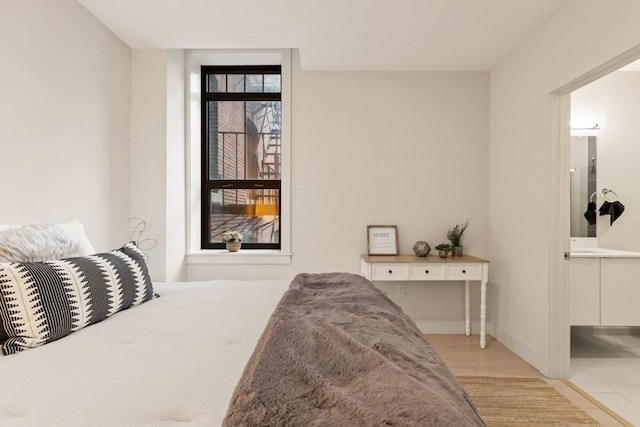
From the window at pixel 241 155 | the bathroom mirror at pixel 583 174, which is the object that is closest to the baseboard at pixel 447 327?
the bathroom mirror at pixel 583 174

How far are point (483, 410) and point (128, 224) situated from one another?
294cm

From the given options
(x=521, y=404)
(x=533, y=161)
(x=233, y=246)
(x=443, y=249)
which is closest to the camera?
(x=521, y=404)

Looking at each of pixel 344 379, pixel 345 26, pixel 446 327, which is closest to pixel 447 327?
pixel 446 327

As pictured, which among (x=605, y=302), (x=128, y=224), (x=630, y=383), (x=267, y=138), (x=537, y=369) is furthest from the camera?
(x=267, y=138)

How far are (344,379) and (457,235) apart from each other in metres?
2.91

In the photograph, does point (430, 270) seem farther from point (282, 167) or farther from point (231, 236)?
point (231, 236)

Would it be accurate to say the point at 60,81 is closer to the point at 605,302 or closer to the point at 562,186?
the point at 562,186

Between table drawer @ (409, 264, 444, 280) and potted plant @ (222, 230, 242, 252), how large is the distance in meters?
1.64

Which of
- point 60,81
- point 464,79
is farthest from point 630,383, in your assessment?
point 60,81

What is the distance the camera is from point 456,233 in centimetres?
356

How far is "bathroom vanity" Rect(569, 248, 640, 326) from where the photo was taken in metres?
2.99

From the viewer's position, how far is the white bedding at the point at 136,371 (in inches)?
31.6

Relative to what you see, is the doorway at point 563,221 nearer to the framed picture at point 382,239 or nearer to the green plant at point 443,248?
the green plant at point 443,248

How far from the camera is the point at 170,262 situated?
3.31 meters
